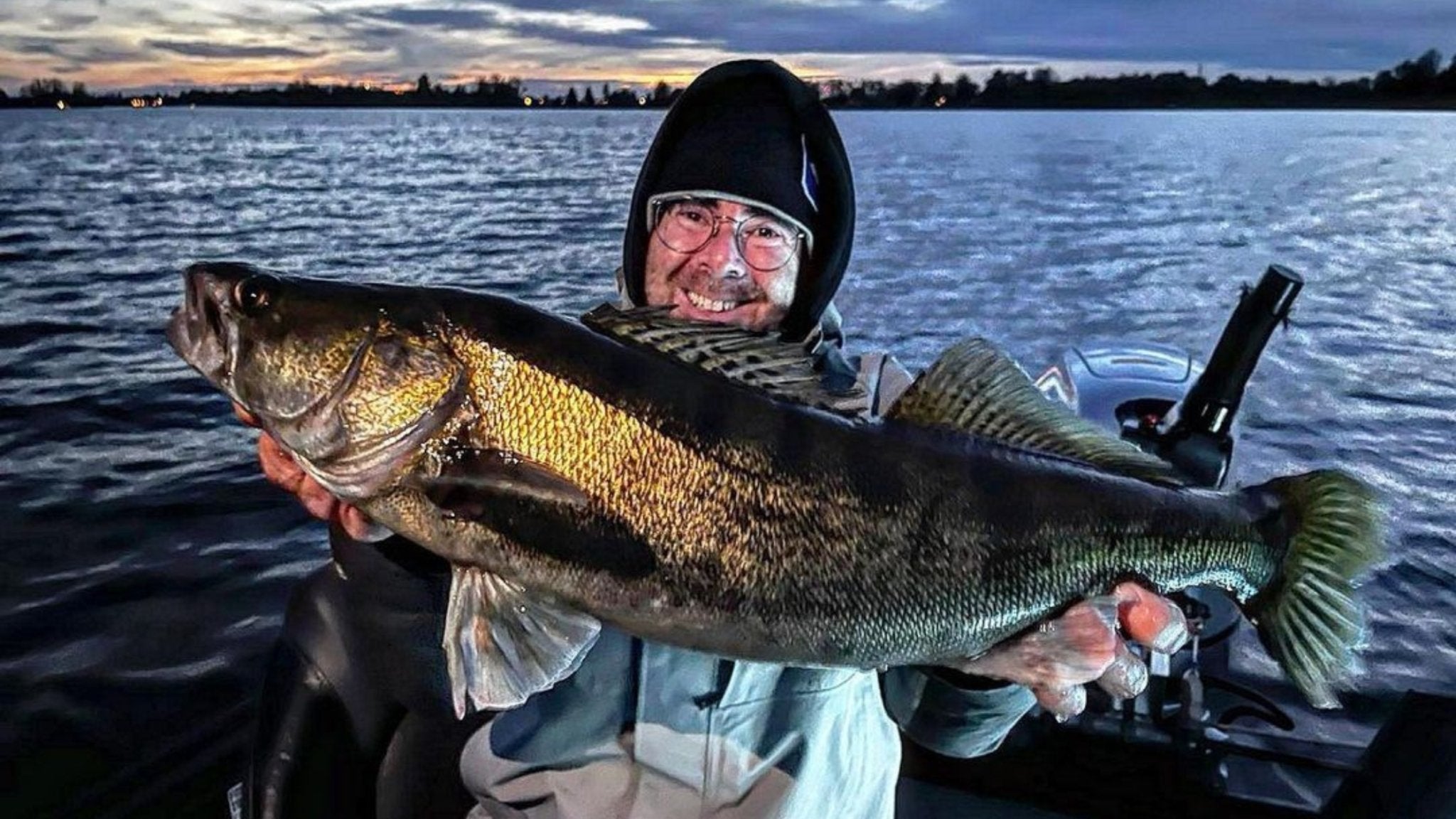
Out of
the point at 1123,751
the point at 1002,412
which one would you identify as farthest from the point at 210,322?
the point at 1123,751

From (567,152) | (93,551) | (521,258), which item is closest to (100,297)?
(521,258)

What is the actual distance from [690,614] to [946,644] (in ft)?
2.30

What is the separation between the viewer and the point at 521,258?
2880 centimetres

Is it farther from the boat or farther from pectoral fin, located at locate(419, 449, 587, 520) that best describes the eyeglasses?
the boat

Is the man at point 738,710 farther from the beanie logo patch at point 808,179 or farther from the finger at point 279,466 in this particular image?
the beanie logo patch at point 808,179

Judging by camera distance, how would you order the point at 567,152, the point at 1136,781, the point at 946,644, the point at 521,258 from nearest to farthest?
the point at 946,644
the point at 1136,781
the point at 521,258
the point at 567,152

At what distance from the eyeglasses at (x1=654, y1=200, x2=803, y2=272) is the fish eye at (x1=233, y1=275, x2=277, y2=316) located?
1.56 meters

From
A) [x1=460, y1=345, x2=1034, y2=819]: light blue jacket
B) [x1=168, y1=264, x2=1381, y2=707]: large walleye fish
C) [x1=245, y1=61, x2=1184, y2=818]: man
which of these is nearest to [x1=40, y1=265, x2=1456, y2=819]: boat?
[x1=245, y1=61, x2=1184, y2=818]: man

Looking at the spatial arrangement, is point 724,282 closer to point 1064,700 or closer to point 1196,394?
point 1064,700

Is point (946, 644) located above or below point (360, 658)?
above

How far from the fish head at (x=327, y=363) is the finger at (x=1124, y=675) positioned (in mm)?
1859

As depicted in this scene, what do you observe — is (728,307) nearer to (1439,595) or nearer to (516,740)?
(516,740)

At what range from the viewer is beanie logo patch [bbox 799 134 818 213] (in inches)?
162

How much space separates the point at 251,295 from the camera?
2801 mm
